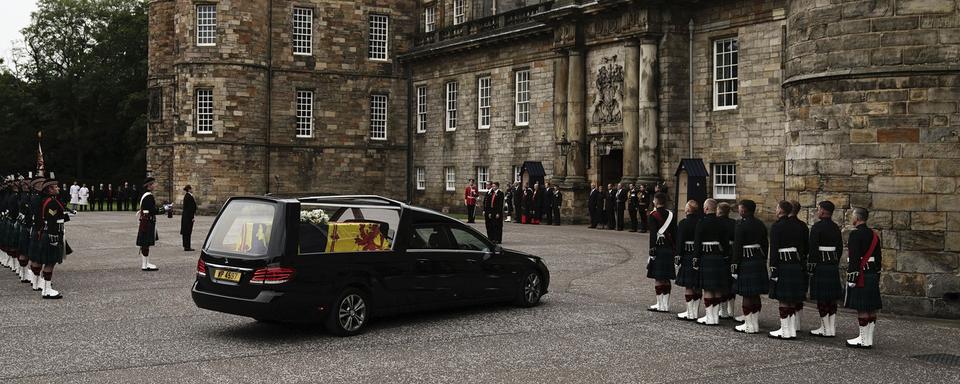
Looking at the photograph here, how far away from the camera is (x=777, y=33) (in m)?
28.4

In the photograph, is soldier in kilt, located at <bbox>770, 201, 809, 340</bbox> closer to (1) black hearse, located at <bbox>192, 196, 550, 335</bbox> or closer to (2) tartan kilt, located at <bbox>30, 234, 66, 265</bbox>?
(1) black hearse, located at <bbox>192, 196, 550, 335</bbox>

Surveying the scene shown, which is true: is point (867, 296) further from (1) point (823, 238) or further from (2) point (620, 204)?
(2) point (620, 204)

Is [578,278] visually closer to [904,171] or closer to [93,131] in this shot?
[904,171]

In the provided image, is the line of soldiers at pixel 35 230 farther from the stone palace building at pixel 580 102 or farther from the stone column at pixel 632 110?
the stone column at pixel 632 110

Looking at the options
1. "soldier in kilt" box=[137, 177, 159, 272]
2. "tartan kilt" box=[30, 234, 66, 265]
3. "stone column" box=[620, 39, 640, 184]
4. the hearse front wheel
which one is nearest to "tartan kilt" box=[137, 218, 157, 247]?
"soldier in kilt" box=[137, 177, 159, 272]

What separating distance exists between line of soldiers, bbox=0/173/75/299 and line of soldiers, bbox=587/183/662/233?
18.2 m

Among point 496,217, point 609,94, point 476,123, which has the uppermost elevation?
point 609,94

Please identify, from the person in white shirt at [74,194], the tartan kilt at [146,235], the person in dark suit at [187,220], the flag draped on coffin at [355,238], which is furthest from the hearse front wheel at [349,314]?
the person in white shirt at [74,194]

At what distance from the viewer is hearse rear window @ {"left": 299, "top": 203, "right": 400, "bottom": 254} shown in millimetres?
10750

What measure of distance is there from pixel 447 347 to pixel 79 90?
58.1m

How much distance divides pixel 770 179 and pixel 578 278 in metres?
13.6

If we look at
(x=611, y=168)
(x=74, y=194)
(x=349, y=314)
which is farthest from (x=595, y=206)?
(x=74, y=194)

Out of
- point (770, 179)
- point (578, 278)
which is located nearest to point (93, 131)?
point (770, 179)

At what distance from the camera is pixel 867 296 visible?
416 inches
